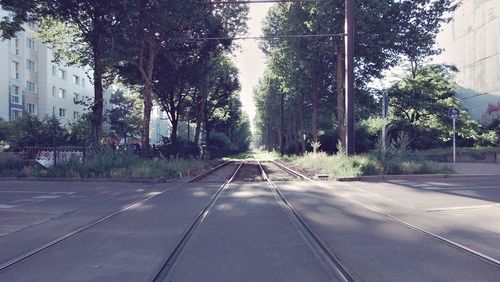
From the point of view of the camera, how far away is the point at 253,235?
7.08 metres

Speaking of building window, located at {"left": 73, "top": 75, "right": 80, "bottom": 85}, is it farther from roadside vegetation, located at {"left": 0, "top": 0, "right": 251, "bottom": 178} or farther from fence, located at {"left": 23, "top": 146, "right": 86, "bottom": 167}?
fence, located at {"left": 23, "top": 146, "right": 86, "bottom": 167}

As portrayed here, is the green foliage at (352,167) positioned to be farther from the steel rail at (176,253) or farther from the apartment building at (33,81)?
the apartment building at (33,81)

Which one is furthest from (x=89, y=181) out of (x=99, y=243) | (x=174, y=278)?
(x=174, y=278)

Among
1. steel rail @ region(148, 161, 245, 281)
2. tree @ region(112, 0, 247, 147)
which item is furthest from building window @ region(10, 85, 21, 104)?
steel rail @ region(148, 161, 245, 281)

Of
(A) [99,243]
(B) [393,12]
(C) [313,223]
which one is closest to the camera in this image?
(A) [99,243]

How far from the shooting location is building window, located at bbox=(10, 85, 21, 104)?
48469 mm

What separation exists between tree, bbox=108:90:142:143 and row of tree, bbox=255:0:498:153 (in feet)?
114

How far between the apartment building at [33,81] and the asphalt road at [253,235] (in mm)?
35837

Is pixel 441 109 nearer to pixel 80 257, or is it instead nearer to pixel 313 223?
pixel 313 223

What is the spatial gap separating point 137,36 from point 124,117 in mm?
53146

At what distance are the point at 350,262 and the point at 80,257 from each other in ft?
11.7

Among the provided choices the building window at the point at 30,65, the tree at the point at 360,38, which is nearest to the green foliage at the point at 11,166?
the tree at the point at 360,38

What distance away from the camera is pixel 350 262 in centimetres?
544

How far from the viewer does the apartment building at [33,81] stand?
153ft
